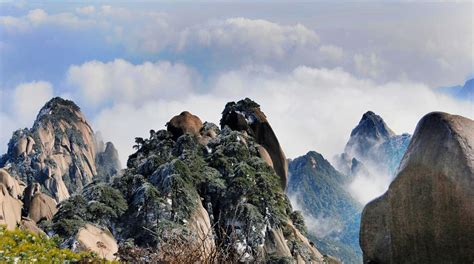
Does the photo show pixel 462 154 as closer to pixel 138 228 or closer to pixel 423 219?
pixel 423 219

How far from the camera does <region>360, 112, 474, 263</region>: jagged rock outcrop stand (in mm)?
8094

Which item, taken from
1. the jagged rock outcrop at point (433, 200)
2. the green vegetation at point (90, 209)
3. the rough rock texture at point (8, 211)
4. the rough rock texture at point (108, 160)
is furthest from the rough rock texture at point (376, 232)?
the rough rock texture at point (108, 160)

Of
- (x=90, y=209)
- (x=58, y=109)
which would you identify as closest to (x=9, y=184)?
(x=90, y=209)

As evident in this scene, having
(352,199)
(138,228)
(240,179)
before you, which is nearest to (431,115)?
(138,228)

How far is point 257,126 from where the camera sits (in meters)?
→ 37.3

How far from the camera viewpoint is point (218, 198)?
27.9 m

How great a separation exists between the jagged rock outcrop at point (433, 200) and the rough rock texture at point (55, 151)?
73.3m

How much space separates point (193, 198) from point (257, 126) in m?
12.8

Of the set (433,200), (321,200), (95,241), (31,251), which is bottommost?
(31,251)

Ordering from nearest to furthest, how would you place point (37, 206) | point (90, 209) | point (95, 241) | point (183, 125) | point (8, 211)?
point (95, 241)
point (90, 209)
point (8, 211)
point (183, 125)
point (37, 206)

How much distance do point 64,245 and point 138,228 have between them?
240 inches

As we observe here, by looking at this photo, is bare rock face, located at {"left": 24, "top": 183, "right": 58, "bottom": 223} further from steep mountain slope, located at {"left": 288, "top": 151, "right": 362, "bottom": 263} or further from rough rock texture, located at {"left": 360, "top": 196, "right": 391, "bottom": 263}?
steep mountain slope, located at {"left": 288, "top": 151, "right": 362, "bottom": 263}

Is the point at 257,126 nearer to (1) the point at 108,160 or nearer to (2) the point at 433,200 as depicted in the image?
(2) the point at 433,200

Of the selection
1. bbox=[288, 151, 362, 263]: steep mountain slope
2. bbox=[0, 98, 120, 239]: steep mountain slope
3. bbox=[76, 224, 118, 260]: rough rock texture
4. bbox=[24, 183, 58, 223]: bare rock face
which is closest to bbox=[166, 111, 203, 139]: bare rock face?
bbox=[24, 183, 58, 223]: bare rock face
